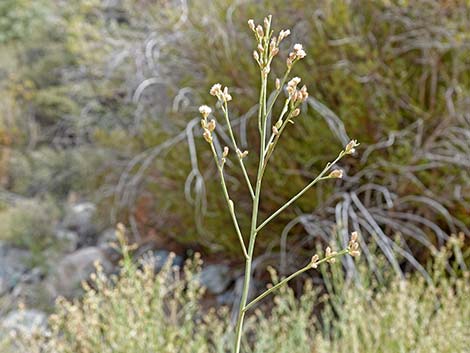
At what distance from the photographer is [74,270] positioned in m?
3.77

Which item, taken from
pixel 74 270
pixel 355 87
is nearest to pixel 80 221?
pixel 74 270

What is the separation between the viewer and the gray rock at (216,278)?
11.0 feet

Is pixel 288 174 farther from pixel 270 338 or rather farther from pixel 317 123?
→ pixel 270 338

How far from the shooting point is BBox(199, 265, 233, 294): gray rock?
3365mm

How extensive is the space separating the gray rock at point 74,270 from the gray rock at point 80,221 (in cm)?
57

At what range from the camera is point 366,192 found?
2.87 m

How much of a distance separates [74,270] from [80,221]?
916mm

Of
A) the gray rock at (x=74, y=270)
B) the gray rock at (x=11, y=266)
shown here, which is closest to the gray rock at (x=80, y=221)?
the gray rock at (x=11, y=266)

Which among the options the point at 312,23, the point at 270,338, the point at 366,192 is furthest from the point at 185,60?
the point at 270,338

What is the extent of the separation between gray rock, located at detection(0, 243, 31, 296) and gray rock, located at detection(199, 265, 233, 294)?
1.43 meters

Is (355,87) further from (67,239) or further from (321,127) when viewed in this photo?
(67,239)

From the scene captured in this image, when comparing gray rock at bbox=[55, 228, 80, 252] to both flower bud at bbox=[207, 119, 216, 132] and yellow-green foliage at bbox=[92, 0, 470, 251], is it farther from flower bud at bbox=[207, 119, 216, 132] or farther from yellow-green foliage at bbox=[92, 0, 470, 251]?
flower bud at bbox=[207, 119, 216, 132]

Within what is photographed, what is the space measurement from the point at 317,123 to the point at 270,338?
3.98ft

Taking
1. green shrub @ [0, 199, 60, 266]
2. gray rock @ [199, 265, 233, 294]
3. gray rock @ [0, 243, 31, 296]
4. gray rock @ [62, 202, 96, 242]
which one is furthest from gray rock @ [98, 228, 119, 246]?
gray rock @ [199, 265, 233, 294]
